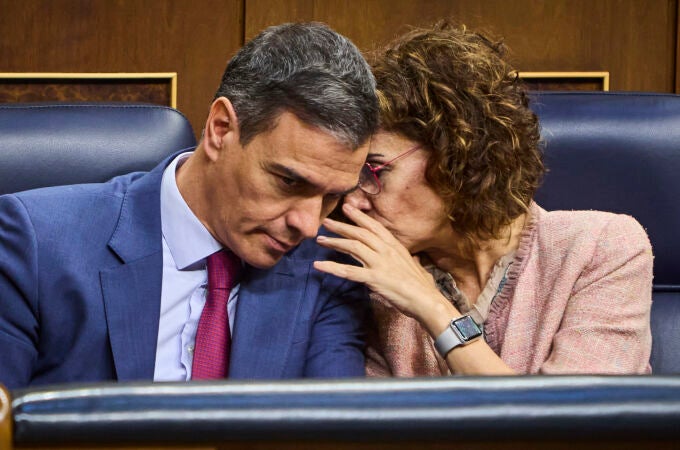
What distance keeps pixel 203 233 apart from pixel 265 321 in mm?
147

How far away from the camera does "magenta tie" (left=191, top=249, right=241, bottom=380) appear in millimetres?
1177

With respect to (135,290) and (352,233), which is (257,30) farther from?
(135,290)

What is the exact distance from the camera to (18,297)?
1093mm

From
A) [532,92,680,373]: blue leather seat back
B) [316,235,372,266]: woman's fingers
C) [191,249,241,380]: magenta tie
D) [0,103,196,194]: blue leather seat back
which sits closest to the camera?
[191,249,241,380]: magenta tie

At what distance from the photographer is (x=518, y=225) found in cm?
145

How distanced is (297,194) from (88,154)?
1.47ft

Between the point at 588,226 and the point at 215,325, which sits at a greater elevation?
the point at 588,226

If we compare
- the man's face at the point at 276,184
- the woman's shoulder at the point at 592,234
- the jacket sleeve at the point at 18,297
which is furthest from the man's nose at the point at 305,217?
the woman's shoulder at the point at 592,234

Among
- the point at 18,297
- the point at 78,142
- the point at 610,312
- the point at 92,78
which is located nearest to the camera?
the point at 18,297

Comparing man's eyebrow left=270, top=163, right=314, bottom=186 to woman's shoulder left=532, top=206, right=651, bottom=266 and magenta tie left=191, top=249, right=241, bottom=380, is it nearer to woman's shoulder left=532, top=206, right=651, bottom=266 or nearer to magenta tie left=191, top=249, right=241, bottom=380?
magenta tie left=191, top=249, right=241, bottom=380

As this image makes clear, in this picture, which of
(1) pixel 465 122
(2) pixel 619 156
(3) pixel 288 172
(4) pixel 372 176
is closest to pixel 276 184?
(3) pixel 288 172

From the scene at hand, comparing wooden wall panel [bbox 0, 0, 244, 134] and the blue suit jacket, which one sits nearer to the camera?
the blue suit jacket

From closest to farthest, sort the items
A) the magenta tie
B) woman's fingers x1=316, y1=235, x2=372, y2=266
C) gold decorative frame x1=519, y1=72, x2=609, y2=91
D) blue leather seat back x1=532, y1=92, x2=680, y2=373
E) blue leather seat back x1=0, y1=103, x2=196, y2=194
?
the magenta tie < woman's fingers x1=316, y1=235, x2=372, y2=266 < blue leather seat back x1=0, y1=103, x2=196, y2=194 < blue leather seat back x1=532, y1=92, x2=680, y2=373 < gold decorative frame x1=519, y1=72, x2=609, y2=91

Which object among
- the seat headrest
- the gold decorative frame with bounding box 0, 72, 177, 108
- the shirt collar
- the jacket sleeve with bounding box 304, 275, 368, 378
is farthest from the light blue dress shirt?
the gold decorative frame with bounding box 0, 72, 177, 108
